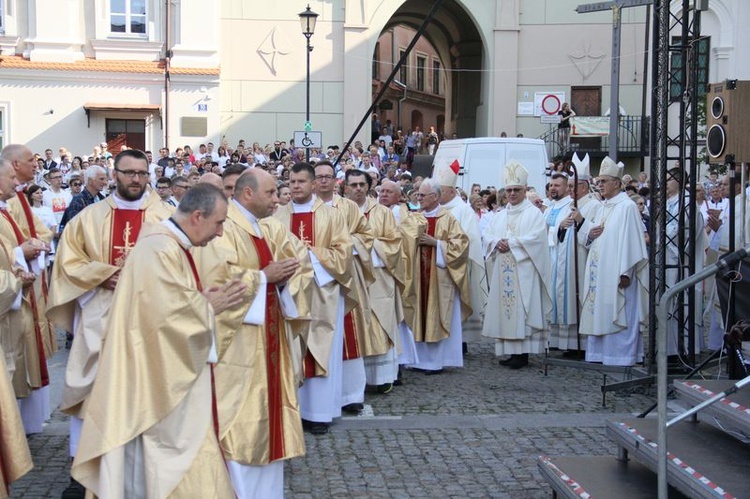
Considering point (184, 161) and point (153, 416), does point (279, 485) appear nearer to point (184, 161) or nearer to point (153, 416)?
point (153, 416)

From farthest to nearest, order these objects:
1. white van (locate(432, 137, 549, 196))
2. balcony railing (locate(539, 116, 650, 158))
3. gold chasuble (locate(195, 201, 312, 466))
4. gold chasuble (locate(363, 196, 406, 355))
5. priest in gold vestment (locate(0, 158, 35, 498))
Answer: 1. balcony railing (locate(539, 116, 650, 158))
2. white van (locate(432, 137, 549, 196))
3. gold chasuble (locate(363, 196, 406, 355))
4. gold chasuble (locate(195, 201, 312, 466))
5. priest in gold vestment (locate(0, 158, 35, 498))

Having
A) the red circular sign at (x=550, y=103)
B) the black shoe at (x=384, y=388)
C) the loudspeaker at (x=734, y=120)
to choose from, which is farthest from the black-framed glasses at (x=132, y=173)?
the red circular sign at (x=550, y=103)

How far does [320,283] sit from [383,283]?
5.57ft

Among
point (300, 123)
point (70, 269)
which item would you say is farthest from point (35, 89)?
point (70, 269)

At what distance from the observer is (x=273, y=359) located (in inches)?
227

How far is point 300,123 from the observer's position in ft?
97.0

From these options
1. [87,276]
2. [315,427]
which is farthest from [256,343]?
[315,427]

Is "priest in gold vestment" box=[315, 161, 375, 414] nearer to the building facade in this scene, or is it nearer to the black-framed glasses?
the black-framed glasses

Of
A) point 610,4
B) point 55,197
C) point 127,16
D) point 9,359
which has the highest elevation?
point 127,16

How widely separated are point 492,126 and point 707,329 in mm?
18526

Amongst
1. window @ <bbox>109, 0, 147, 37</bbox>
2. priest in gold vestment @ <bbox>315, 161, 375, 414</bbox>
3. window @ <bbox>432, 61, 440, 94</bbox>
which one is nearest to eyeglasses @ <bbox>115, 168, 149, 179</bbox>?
priest in gold vestment @ <bbox>315, 161, 375, 414</bbox>

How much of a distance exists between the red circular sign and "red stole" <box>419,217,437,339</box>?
1040 cm

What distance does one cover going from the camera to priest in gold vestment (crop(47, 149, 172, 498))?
601 centimetres

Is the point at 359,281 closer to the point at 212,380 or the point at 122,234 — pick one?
the point at 122,234
